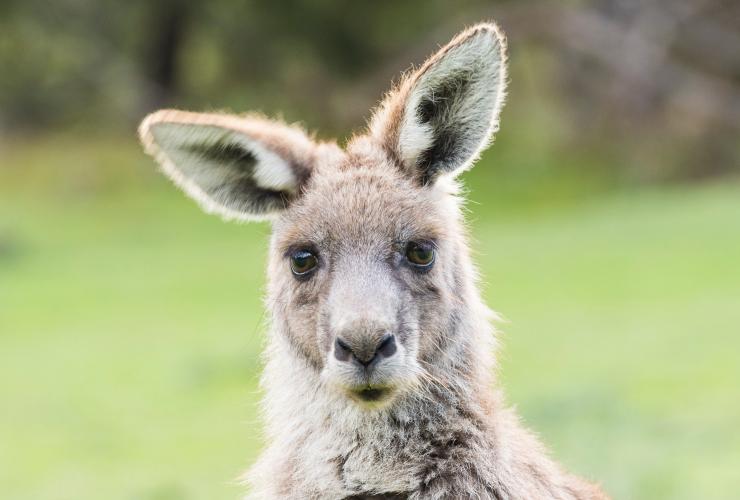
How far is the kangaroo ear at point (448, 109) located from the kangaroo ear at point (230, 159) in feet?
1.45

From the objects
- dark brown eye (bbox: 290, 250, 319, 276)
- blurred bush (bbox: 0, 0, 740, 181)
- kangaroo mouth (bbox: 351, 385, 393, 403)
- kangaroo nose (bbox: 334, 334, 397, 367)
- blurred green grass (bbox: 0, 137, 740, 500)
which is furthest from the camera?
blurred bush (bbox: 0, 0, 740, 181)

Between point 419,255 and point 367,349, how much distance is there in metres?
0.66

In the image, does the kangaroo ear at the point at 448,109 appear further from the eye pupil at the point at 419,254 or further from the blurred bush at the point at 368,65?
the blurred bush at the point at 368,65

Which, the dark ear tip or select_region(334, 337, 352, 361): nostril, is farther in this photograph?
the dark ear tip

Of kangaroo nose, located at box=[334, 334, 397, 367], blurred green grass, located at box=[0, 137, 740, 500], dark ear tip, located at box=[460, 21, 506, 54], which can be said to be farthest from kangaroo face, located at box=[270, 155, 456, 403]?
blurred green grass, located at box=[0, 137, 740, 500]

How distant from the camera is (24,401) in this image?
45.6ft

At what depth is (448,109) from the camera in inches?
225

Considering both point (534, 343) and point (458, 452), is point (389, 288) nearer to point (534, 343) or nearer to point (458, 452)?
point (458, 452)

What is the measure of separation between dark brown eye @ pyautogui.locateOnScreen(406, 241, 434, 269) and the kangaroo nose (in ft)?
1.72

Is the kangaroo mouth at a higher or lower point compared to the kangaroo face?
lower

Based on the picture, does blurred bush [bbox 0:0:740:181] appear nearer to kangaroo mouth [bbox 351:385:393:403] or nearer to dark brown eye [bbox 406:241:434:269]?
dark brown eye [bbox 406:241:434:269]

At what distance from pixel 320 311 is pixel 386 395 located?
0.46 m

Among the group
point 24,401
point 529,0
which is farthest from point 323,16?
point 24,401

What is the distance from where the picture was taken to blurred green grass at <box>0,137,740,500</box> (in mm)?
10641
